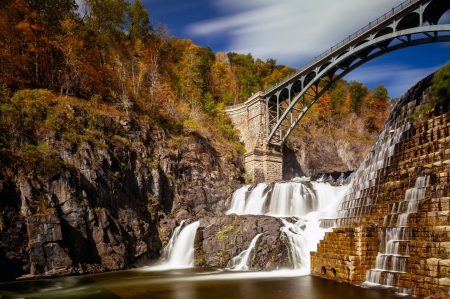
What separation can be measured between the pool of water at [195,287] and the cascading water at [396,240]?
69 centimetres

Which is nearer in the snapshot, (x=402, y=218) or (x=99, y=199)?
(x=402, y=218)

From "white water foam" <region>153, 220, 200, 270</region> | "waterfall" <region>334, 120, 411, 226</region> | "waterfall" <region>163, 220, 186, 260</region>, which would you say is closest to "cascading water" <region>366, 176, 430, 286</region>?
"waterfall" <region>334, 120, 411, 226</region>

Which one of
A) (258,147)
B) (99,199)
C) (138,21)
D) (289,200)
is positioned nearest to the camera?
(99,199)

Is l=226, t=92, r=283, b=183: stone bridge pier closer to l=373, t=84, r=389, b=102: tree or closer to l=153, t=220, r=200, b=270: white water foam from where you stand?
l=153, t=220, r=200, b=270: white water foam

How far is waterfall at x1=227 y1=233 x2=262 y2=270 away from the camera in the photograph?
655 inches

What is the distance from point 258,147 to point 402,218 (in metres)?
23.2

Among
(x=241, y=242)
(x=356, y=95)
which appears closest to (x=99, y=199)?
(x=241, y=242)

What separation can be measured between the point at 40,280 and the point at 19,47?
19028mm

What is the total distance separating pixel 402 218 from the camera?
11750 mm

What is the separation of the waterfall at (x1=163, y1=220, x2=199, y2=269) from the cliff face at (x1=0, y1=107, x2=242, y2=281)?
0.76 meters

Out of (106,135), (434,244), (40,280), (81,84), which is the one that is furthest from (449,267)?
(81,84)

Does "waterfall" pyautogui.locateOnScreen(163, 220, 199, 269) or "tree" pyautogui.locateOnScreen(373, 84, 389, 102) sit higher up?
"tree" pyautogui.locateOnScreen(373, 84, 389, 102)

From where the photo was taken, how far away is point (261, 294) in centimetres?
1075

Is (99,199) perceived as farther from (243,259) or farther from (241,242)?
(243,259)
